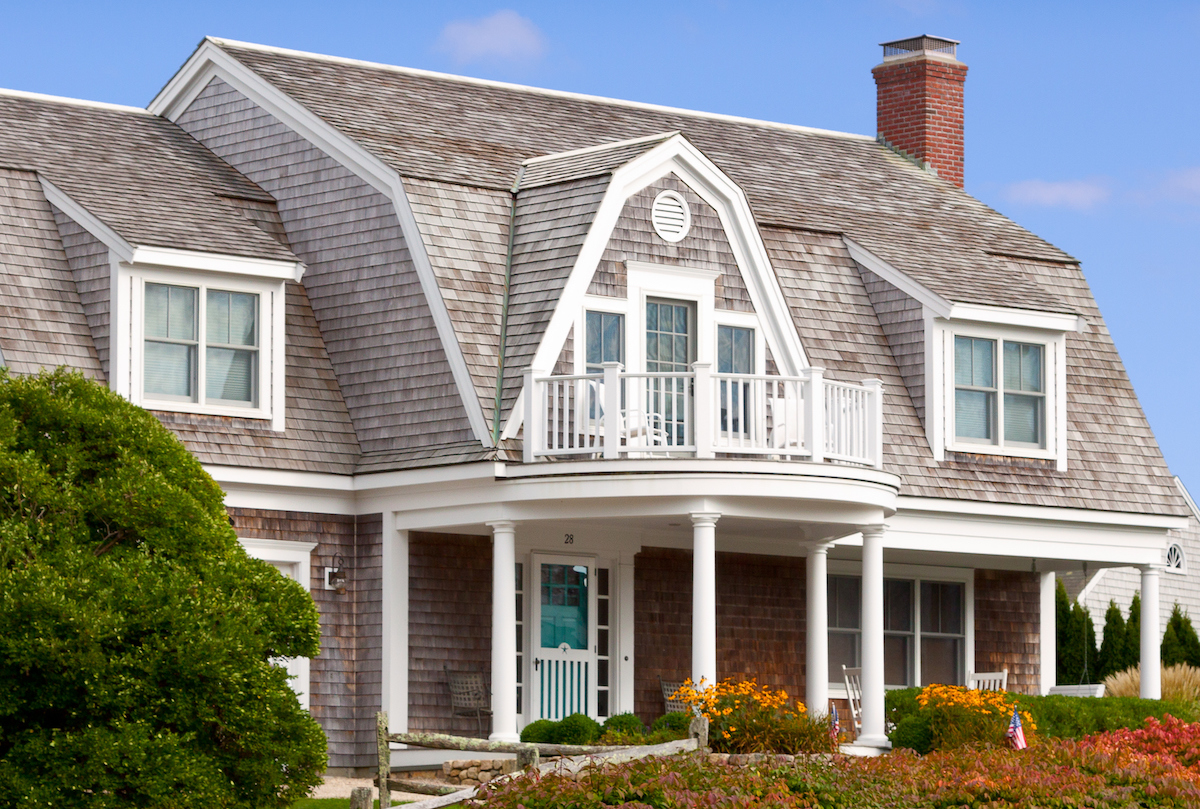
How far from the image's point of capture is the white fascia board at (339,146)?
20.6 metres

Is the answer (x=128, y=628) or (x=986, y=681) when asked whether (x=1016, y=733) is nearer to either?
(x=986, y=681)

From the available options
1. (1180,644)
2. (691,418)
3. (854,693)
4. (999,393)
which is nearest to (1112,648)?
(1180,644)

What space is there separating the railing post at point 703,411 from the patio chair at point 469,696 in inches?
147

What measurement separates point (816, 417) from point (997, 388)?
484 cm

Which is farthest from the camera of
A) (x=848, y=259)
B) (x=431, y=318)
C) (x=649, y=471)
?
(x=848, y=259)

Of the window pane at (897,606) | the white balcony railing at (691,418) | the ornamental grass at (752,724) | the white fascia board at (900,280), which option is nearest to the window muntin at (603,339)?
the white balcony railing at (691,418)

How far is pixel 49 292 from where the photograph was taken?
20.8 metres

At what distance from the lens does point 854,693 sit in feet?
77.9

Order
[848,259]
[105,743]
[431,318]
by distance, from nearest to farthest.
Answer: [105,743] → [431,318] → [848,259]

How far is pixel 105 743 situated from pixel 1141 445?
52.0ft

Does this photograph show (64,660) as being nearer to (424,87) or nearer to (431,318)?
(431,318)

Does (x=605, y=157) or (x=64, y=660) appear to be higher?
(x=605, y=157)

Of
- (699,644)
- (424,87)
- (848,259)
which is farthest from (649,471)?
(424,87)

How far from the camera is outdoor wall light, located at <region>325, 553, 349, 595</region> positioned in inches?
837
